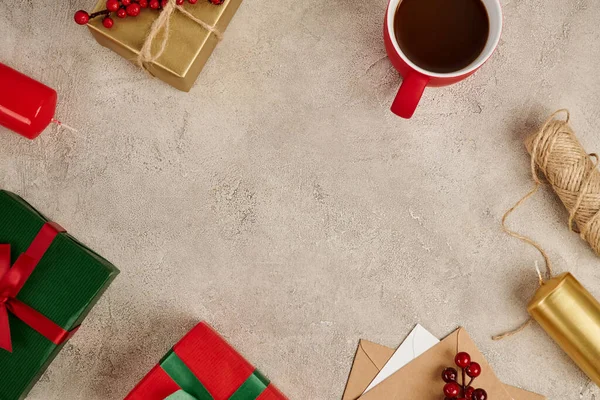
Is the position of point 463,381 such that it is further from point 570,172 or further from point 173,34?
point 173,34

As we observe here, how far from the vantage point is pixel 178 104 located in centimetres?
86

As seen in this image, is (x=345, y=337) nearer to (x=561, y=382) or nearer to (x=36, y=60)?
(x=561, y=382)

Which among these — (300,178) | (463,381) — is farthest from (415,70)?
(463,381)

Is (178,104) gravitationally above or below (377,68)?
below

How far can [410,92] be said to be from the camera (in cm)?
72

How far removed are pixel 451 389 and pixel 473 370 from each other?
5 cm

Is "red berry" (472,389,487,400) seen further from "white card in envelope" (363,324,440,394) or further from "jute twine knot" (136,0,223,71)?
"jute twine knot" (136,0,223,71)

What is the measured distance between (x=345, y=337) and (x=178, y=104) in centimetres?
46

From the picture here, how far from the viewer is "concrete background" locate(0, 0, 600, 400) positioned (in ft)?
2.81

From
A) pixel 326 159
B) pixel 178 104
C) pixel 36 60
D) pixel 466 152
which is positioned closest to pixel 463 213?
pixel 466 152

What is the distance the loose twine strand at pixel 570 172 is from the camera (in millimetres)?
781

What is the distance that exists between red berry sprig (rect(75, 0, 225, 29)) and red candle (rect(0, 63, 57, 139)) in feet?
0.41

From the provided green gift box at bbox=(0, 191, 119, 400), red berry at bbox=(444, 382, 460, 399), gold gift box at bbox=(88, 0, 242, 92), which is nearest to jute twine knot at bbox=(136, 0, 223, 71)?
gold gift box at bbox=(88, 0, 242, 92)

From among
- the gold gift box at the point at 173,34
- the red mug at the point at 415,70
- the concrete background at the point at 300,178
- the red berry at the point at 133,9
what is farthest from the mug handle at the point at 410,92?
the red berry at the point at 133,9
